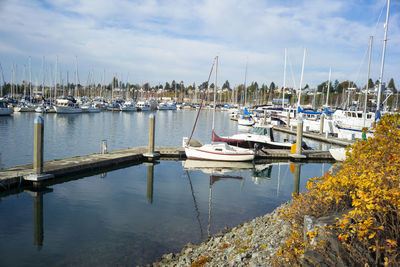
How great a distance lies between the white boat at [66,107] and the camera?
80.2 m

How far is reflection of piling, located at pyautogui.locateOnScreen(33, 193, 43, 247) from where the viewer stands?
11977 millimetres

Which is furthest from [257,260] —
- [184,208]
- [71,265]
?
[184,208]

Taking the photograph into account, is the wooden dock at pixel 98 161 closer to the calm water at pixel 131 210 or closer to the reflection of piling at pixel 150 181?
the calm water at pixel 131 210

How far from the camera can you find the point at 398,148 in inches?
319

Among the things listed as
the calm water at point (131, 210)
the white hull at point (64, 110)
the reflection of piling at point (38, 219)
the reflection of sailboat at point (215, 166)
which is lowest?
the reflection of piling at point (38, 219)

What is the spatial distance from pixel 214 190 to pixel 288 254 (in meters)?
13.1

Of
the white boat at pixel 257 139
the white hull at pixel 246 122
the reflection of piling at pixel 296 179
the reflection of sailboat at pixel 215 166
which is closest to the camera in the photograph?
the reflection of piling at pixel 296 179

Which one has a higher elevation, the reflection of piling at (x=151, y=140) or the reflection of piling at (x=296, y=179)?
the reflection of piling at (x=151, y=140)

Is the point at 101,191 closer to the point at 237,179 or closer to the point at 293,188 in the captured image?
the point at 237,179

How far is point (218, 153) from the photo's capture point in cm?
2612

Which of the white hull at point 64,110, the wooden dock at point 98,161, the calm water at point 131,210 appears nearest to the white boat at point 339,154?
the wooden dock at point 98,161

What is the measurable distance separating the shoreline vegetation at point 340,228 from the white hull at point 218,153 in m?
14.9

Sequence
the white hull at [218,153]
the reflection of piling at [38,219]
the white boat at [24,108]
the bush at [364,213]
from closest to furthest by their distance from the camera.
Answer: the bush at [364,213] → the reflection of piling at [38,219] → the white hull at [218,153] → the white boat at [24,108]

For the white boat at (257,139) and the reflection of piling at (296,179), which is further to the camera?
the white boat at (257,139)
